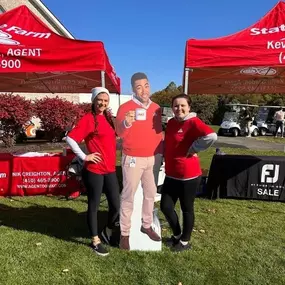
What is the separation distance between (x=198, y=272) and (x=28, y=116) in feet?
42.9

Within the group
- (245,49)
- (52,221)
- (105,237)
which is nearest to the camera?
(105,237)

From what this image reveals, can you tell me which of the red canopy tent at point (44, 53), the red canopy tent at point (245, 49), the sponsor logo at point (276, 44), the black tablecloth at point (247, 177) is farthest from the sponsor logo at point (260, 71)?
the red canopy tent at point (44, 53)

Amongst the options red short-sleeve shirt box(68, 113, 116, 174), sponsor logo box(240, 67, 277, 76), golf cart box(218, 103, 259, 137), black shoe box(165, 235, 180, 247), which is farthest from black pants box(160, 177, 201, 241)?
golf cart box(218, 103, 259, 137)

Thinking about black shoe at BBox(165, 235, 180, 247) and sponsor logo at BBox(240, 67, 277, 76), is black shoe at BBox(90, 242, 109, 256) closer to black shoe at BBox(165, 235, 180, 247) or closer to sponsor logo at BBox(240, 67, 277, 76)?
black shoe at BBox(165, 235, 180, 247)

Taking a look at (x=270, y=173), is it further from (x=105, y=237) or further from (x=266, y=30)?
(x=105, y=237)

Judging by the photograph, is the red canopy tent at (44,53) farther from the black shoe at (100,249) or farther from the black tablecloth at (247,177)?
the black tablecloth at (247,177)

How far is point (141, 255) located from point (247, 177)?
10.7ft

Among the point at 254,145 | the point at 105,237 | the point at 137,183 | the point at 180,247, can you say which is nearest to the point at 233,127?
the point at 254,145

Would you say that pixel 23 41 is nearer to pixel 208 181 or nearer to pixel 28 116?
pixel 208 181

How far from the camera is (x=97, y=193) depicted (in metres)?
3.88

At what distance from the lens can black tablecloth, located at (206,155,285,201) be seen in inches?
253

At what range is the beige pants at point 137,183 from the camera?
3758 millimetres

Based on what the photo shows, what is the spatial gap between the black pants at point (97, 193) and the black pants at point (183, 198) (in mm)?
546

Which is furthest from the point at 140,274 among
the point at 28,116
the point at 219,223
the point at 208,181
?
the point at 28,116
